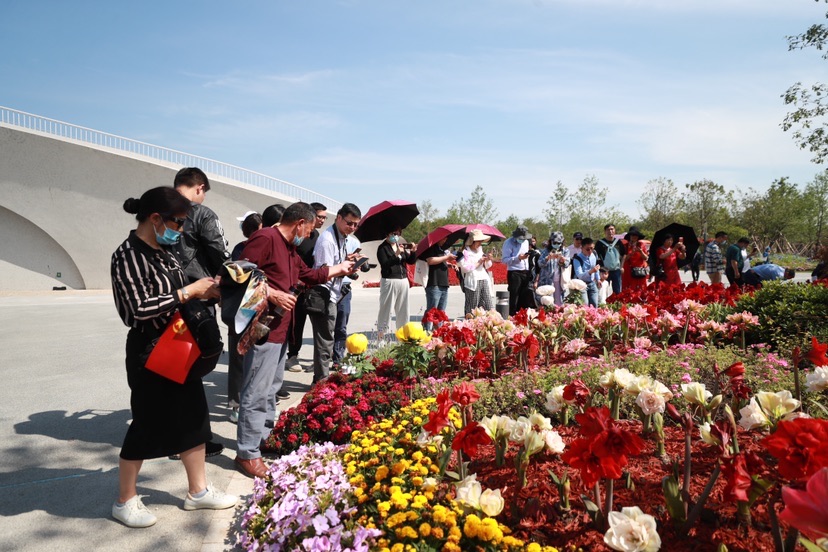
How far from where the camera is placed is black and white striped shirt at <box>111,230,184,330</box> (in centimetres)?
312

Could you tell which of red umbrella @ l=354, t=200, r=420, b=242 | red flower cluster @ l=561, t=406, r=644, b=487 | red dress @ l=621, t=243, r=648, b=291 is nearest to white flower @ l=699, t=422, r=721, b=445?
red flower cluster @ l=561, t=406, r=644, b=487

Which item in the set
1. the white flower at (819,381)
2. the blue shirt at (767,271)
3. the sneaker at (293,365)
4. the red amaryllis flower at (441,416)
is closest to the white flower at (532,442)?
the red amaryllis flower at (441,416)

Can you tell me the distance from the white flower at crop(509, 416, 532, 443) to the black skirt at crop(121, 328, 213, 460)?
195 centimetres

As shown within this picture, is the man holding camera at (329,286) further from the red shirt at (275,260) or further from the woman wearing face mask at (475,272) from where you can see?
the woman wearing face mask at (475,272)

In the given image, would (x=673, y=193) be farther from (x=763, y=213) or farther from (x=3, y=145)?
(x=3, y=145)

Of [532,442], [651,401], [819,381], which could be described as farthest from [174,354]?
[819,381]

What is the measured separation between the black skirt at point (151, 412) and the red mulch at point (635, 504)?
1780 mm

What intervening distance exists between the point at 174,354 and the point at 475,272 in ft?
22.6

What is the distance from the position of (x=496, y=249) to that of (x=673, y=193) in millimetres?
14159

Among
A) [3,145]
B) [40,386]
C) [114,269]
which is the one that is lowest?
[40,386]

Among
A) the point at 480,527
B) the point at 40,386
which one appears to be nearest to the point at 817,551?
the point at 480,527

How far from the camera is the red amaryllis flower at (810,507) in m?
0.95

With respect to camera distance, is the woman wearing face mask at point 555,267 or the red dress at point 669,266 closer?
the woman wearing face mask at point 555,267

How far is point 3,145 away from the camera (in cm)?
2406
